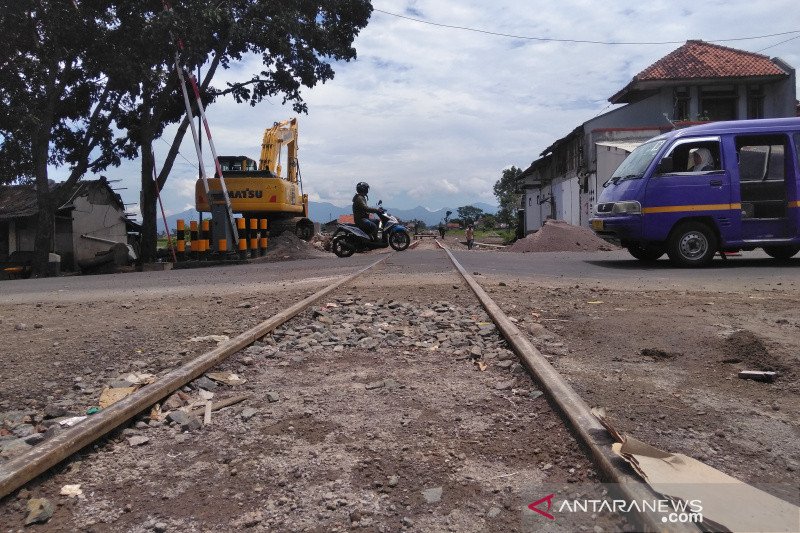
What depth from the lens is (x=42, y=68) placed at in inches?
703

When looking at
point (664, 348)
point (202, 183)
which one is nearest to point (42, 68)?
point (202, 183)

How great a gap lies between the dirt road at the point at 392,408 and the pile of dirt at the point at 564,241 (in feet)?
37.0

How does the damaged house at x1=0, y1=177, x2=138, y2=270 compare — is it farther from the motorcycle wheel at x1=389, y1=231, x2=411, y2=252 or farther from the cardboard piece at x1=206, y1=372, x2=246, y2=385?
the cardboard piece at x1=206, y1=372, x2=246, y2=385

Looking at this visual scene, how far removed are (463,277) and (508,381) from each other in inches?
213

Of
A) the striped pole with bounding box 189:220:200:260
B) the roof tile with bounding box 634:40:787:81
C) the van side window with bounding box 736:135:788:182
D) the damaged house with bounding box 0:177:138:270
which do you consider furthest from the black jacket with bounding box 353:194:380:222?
the roof tile with bounding box 634:40:787:81

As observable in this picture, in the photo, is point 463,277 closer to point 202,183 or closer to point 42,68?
point 202,183

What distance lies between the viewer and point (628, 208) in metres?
Answer: 10.2

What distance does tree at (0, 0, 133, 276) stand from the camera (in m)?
17.2

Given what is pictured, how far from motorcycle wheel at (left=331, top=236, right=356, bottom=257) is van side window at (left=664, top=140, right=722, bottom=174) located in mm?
8447

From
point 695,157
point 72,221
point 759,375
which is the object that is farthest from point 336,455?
point 72,221

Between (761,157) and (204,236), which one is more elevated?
(761,157)

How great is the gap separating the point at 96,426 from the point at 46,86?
19.0 m

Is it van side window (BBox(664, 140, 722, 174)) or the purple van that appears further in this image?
van side window (BBox(664, 140, 722, 174))

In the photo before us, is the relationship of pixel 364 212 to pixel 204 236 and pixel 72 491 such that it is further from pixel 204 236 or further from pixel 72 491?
pixel 72 491
